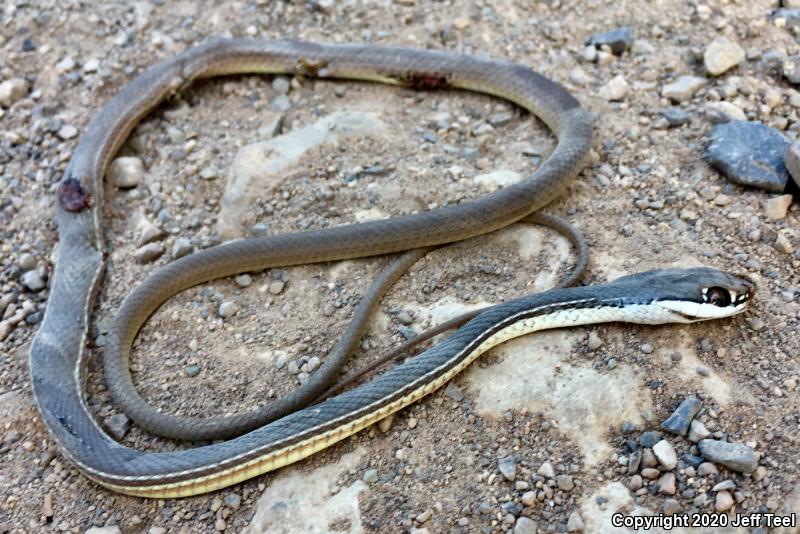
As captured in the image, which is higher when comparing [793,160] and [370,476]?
[793,160]

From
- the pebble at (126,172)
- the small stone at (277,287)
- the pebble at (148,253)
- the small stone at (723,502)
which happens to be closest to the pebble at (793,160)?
the small stone at (723,502)

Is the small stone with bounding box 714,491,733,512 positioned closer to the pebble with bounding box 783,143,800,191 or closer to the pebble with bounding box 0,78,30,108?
the pebble with bounding box 783,143,800,191

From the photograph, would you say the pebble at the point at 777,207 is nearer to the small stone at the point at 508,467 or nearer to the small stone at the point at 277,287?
the small stone at the point at 508,467

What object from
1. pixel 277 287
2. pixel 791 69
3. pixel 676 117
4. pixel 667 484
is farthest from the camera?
pixel 791 69

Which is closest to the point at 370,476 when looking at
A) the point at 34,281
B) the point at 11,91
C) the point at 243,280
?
the point at 243,280

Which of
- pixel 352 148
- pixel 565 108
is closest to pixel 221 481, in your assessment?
pixel 352 148

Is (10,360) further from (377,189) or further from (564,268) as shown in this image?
(564,268)

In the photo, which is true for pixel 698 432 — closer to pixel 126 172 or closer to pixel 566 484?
pixel 566 484

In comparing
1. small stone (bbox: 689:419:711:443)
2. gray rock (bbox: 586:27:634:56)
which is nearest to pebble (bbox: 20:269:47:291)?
small stone (bbox: 689:419:711:443)
